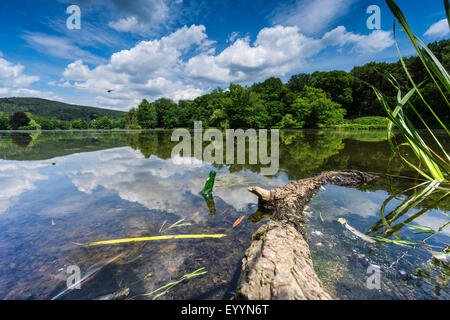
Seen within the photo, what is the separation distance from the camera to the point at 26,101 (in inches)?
3150

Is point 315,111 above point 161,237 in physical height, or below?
above

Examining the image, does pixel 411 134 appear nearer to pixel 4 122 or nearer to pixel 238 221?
pixel 238 221

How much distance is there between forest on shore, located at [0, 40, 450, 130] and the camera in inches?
1157

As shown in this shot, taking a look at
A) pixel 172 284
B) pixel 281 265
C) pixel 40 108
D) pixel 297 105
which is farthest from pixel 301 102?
pixel 40 108

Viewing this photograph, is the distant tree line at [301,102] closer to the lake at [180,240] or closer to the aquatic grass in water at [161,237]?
the lake at [180,240]

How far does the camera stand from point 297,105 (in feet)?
105

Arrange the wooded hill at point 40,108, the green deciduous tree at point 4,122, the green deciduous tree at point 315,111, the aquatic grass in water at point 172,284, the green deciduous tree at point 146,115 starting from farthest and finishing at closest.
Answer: the wooded hill at point 40,108, the green deciduous tree at point 146,115, the green deciduous tree at point 4,122, the green deciduous tree at point 315,111, the aquatic grass in water at point 172,284

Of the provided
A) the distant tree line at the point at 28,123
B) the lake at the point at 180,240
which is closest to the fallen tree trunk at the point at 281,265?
the lake at the point at 180,240

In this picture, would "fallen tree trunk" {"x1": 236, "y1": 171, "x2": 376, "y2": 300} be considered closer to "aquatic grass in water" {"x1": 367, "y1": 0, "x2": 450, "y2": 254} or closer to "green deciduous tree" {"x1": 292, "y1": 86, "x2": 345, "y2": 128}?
"aquatic grass in water" {"x1": 367, "y1": 0, "x2": 450, "y2": 254}

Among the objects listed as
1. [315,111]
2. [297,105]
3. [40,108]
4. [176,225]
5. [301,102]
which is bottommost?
[176,225]

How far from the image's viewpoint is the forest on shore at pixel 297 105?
29391mm

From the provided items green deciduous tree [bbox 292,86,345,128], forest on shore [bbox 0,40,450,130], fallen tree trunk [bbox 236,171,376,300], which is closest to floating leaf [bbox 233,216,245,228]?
fallen tree trunk [bbox 236,171,376,300]

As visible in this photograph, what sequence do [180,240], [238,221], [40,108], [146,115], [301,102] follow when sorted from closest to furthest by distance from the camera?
[180,240] → [238,221] → [301,102] → [146,115] → [40,108]

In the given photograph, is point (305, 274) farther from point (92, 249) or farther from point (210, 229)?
point (92, 249)
